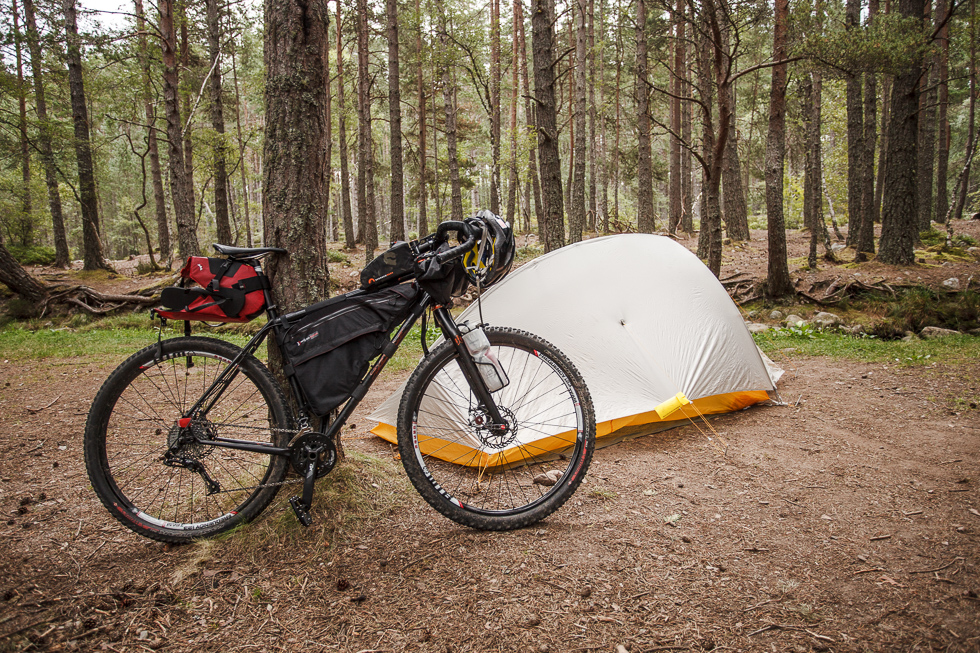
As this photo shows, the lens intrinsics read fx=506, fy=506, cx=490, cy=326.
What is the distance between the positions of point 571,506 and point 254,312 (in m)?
1.90

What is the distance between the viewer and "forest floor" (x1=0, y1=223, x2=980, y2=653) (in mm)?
1795

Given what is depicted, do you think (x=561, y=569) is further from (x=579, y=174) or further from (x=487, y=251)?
(x=579, y=174)

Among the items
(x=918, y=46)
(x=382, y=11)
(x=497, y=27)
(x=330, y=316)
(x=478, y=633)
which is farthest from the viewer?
(x=382, y=11)

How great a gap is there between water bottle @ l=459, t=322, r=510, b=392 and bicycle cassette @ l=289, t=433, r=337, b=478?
0.80 metres

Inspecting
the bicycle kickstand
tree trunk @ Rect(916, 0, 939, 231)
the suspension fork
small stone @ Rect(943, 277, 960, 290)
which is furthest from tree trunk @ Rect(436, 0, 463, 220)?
tree trunk @ Rect(916, 0, 939, 231)

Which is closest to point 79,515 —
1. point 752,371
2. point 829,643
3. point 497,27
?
point 829,643

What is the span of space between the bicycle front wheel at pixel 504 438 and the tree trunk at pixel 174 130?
952cm

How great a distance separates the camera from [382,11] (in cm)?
1659

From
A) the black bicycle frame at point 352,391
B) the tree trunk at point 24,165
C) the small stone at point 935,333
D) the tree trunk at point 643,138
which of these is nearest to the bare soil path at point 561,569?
the black bicycle frame at point 352,391

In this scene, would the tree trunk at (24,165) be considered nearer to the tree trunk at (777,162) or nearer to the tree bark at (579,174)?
the tree bark at (579,174)

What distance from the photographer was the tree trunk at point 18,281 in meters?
9.62

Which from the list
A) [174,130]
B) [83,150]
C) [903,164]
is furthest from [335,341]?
[83,150]

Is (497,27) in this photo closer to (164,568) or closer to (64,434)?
(64,434)

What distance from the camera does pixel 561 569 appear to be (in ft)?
7.04
